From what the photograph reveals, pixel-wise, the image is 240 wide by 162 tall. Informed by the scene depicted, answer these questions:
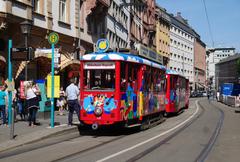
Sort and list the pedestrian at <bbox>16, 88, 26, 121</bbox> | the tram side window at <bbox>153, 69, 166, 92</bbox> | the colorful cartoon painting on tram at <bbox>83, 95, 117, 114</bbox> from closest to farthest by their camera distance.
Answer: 1. the colorful cartoon painting on tram at <bbox>83, 95, 117, 114</bbox>
2. the tram side window at <bbox>153, 69, 166, 92</bbox>
3. the pedestrian at <bbox>16, 88, 26, 121</bbox>

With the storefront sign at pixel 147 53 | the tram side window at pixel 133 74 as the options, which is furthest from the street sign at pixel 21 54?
the storefront sign at pixel 147 53

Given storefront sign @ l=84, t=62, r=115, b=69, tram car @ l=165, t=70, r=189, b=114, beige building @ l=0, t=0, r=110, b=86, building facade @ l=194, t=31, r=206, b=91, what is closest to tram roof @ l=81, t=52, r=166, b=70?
storefront sign @ l=84, t=62, r=115, b=69

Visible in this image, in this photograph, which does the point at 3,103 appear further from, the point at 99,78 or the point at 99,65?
the point at 99,65

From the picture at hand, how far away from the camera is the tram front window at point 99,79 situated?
54.7ft

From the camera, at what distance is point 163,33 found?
94562 millimetres

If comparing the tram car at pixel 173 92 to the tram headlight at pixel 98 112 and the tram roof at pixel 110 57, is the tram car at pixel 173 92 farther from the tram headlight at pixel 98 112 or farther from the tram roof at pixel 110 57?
the tram headlight at pixel 98 112

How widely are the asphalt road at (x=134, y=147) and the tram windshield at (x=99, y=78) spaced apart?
1.73m

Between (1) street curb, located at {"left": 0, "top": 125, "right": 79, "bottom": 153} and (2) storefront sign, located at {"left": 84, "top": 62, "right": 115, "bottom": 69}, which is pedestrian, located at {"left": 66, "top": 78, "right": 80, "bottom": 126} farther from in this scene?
(2) storefront sign, located at {"left": 84, "top": 62, "right": 115, "bottom": 69}

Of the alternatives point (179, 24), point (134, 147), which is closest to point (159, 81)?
point (134, 147)

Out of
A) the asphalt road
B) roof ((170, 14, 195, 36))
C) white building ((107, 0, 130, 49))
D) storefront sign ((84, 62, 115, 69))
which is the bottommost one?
the asphalt road

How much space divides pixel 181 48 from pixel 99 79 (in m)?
98.9

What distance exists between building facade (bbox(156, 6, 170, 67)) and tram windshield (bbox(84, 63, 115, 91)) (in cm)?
7046

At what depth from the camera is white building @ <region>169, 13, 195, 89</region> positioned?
10581cm

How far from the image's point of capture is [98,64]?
1686 cm
